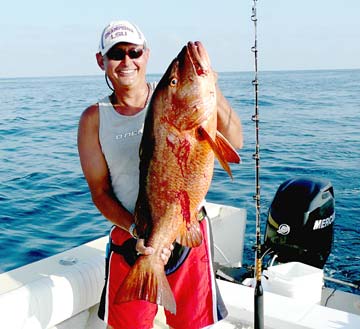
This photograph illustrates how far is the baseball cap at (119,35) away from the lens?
255 centimetres

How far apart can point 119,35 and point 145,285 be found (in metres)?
1.19

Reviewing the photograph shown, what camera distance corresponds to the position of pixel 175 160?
225 cm

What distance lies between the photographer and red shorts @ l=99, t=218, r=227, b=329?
9.07 feet

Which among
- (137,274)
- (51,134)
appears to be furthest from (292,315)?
(51,134)

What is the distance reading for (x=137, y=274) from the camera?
2.45 metres

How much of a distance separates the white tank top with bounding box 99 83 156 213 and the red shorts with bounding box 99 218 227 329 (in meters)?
0.24

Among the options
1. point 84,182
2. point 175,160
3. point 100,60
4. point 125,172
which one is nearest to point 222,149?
point 175,160

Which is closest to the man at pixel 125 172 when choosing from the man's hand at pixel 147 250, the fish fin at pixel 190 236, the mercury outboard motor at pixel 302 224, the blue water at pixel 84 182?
the man's hand at pixel 147 250

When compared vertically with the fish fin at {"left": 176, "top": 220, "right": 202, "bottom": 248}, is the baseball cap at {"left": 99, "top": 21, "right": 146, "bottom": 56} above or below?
above

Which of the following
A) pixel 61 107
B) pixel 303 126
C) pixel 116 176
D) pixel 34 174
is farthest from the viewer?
pixel 61 107

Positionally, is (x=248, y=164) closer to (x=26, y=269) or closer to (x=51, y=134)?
(x=51, y=134)

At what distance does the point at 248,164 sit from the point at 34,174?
15.3 ft

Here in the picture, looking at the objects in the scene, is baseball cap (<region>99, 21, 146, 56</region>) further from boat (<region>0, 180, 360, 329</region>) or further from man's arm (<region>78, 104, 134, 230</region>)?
boat (<region>0, 180, 360, 329</region>)

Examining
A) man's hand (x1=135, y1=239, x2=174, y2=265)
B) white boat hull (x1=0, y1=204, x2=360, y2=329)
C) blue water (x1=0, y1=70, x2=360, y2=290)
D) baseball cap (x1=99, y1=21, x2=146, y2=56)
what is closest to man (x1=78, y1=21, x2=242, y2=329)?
baseball cap (x1=99, y1=21, x2=146, y2=56)
